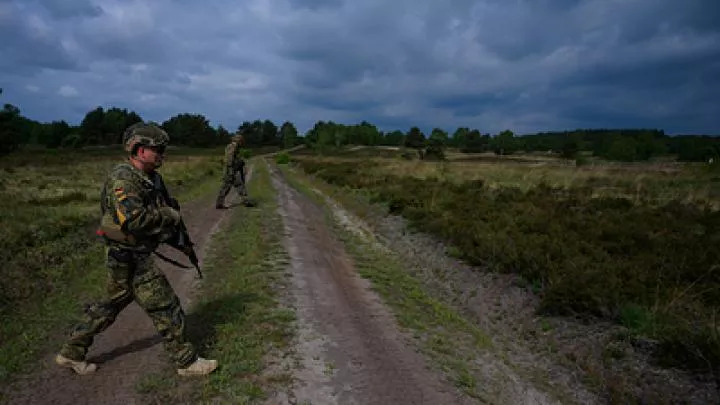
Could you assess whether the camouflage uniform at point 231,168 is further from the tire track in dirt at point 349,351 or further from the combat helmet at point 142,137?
the combat helmet at point 142,137

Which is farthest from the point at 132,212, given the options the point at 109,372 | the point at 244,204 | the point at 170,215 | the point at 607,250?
the point at 244,204

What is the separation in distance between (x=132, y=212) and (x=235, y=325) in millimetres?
2533

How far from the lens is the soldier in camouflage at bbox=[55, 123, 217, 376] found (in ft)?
14.4

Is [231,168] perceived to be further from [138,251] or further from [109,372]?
[138,251]

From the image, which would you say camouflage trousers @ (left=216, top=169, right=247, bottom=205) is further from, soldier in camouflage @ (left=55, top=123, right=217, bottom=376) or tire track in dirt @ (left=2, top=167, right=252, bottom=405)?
soldier in camouflage @ (left=55, top=123, right=217, bottom=376)

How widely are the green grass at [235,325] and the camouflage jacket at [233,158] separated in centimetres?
615

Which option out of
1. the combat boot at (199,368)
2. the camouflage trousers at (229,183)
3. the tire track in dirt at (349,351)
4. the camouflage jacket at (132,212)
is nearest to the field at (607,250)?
the tire track in dirt at (349,351)

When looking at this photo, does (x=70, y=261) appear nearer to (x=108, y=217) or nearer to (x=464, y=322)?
(x=108, y=217)

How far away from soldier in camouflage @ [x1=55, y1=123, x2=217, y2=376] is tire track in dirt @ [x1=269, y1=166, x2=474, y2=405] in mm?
1225

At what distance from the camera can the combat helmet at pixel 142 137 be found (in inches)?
178

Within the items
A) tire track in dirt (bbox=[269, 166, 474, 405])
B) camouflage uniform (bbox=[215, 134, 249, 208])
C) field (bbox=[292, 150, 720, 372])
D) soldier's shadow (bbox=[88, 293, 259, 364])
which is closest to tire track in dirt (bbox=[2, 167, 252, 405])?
soldier's shadow (bbox=[88, 293, 259, 364])

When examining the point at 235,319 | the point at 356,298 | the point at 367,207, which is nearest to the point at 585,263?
the point at 356,298

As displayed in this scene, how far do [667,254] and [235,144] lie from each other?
13.9 meters

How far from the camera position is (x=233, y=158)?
56.7ft
